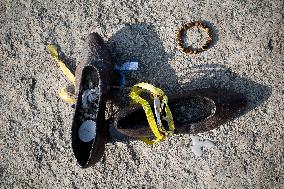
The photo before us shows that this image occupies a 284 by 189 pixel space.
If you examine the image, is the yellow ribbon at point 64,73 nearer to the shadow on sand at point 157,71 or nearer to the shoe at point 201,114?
the shadow on sand at point 157,71

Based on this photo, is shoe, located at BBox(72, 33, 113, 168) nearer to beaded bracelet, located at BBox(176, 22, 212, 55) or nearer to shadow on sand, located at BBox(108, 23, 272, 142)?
shadow on sand, located at BBox(108, 23, 272, 142)

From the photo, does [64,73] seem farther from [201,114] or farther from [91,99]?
[201,114]

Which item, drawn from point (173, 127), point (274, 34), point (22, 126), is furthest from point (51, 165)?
point (274, 34)

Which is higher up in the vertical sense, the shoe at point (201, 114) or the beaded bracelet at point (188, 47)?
the beaded bracelet at point (188, 47)

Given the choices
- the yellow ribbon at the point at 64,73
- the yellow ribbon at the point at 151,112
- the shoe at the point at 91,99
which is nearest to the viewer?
the yellow ribbon at the point at 151,112

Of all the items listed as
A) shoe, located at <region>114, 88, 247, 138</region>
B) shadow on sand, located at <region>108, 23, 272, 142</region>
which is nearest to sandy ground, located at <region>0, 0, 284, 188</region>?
shadow on sand, located at <region>108, 23, 272, 142</region>

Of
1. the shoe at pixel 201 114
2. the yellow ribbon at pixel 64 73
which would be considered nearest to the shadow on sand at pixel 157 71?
the shoe at pixel 201 114
